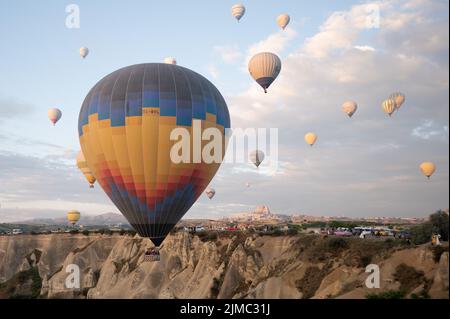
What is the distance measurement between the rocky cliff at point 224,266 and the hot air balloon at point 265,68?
58.4 ft

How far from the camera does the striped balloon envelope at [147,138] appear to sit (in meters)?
36.2

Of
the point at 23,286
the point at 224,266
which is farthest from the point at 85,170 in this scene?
the point at 23,286

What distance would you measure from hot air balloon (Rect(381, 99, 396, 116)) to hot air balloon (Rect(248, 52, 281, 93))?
13.5 metres

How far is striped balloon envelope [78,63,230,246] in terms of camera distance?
3622 cm

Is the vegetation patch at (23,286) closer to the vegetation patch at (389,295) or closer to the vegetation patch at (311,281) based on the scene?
the vegetation patch at (311,281)

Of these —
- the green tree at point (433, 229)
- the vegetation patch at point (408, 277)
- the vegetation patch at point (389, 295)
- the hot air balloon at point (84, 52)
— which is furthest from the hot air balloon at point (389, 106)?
the hot air balloon at point (84, 52)

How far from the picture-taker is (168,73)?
37.8 meters

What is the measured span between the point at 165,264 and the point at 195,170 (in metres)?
29.5

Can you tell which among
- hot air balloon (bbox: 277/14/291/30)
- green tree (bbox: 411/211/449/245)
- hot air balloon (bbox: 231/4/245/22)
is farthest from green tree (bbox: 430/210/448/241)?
hot air balloon (bbox: 231/4/245/22)

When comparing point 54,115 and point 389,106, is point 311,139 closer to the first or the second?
point 389,106

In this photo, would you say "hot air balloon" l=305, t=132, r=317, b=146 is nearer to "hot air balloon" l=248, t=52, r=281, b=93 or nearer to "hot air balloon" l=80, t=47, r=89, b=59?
"hot air balloon" l=248, t=52, r=281, b=93

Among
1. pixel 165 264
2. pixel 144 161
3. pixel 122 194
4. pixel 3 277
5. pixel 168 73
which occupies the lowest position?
pixel 3 277

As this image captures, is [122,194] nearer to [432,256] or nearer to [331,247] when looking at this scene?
[331,247]

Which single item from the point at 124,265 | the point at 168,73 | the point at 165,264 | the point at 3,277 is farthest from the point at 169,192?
the point at 3,277
